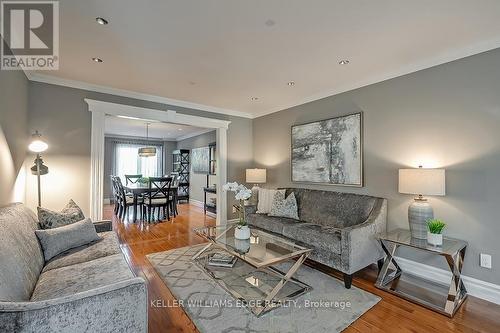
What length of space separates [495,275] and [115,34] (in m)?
4.33

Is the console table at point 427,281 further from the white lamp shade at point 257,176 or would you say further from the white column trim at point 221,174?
the white column trim at point 221,174

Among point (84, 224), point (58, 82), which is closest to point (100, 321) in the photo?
point (84, 224)

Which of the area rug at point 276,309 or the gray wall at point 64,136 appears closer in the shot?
the area rug at point 276,309

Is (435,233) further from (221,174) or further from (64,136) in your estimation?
(64,136)

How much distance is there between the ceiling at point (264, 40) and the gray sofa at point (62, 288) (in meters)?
1.82

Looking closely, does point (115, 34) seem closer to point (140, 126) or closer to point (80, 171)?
point (80, 171)

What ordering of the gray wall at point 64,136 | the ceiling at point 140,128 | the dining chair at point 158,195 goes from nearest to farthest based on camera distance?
the gray wall at point 64,136 → the dining chair at point 158,195 → the ceiling at point 140,128

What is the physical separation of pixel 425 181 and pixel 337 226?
126 centimetres

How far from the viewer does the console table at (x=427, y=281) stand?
2.12 metres

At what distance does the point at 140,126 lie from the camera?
679 cm

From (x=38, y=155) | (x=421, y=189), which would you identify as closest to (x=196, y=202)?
(x=38, y=155)

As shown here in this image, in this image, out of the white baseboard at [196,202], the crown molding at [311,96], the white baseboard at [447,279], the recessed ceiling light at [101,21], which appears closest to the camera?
the recessed ceiling light at [101,21]

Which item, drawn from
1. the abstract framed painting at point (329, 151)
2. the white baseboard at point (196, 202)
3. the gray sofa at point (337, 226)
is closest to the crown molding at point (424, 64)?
the abstract framed painting at point (329, 151)

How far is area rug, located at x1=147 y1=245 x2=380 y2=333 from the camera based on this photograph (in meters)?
1.85
